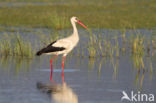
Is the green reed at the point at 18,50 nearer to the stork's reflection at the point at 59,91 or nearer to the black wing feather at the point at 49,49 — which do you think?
the black wing feather at the point at 49,49

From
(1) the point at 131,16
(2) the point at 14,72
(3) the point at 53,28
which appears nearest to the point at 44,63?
(2) the point at 14,72

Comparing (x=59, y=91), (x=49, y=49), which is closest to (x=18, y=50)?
(x=49, y=49)

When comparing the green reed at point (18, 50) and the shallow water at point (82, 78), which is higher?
the green reed at point (18, 50)

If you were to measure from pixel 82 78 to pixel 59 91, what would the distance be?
175cm

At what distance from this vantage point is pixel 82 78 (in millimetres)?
11734

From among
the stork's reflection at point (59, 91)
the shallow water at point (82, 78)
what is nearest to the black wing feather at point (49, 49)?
the shallow water at point (82, 78)

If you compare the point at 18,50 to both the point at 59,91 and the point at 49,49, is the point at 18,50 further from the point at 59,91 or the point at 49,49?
the point at 59,91

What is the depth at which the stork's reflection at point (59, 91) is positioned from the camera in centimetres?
932

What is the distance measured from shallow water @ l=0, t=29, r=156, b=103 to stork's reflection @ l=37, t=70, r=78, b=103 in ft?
0.31

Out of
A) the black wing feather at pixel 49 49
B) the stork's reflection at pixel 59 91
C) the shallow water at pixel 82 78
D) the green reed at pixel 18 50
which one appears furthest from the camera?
the green reed at pixel 18 50

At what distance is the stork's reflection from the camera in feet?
30.6

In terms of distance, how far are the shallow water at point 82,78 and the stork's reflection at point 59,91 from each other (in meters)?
0.09

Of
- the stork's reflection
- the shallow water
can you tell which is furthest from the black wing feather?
the stork's reflection

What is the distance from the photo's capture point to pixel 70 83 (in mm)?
11086
